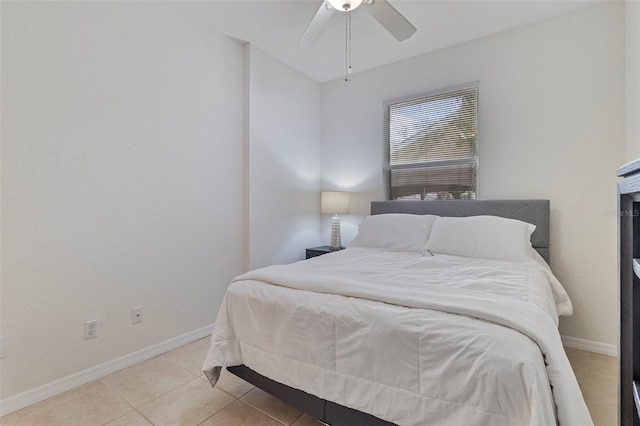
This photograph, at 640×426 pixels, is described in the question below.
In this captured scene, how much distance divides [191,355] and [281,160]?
2.08 m

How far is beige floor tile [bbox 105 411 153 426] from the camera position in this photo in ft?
5.19

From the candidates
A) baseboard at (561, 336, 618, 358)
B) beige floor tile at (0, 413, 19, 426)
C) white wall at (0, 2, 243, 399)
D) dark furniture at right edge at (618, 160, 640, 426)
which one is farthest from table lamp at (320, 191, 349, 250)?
dark furniture at right edge at (618, 160, 640, 426)

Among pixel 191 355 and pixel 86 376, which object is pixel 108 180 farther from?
pixel 191 355

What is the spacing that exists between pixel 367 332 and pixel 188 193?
79.8 inches

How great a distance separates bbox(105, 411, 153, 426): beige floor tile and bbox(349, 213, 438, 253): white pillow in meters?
1.98

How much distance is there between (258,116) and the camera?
123 inches

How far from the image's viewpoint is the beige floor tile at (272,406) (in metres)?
1.61

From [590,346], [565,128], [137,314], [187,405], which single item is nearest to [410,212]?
[565,128]

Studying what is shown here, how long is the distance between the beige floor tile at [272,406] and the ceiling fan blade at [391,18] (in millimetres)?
2439

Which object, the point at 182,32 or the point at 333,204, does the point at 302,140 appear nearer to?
the point at 333,204

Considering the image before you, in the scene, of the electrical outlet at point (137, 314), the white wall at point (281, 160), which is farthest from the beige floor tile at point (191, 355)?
the white wall at point (281, 160)

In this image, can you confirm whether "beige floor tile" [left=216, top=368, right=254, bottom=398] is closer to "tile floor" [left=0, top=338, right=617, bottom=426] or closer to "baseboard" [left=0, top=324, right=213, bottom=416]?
A: "tile floor" [left=0, top=338, right=617, bottom=426]

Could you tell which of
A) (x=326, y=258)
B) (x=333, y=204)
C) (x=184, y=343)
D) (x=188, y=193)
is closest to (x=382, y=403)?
(x=326, y=258)

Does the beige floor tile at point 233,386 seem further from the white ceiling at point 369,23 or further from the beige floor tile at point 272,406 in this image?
the white ceiling at point 369,23
